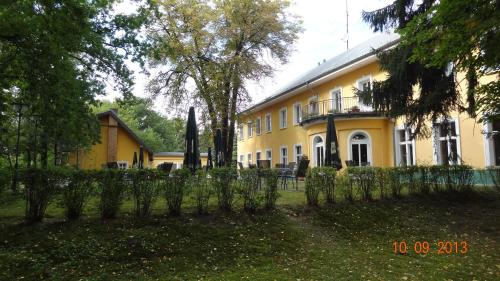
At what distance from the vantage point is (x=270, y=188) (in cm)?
776

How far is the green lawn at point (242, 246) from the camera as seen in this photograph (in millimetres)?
5258

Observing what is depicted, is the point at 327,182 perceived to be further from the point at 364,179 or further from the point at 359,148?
the point at 359,148

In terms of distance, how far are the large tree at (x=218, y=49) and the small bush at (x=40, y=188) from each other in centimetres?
1578

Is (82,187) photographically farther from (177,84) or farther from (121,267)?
(177,84)

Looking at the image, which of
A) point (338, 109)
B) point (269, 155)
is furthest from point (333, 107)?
point (269, 155)

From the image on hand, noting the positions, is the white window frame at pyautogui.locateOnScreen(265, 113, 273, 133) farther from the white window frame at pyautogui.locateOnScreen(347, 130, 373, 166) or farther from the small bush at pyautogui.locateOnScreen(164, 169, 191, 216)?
the small bush at pyautogui.locateOnScreen(164, 169, 191, 216)

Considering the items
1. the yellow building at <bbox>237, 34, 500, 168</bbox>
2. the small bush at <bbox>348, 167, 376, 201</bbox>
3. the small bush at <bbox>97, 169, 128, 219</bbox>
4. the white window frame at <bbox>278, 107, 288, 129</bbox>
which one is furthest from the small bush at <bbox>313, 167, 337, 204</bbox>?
the white window frame at <bbox>278, 107, 288, 129</bbox>

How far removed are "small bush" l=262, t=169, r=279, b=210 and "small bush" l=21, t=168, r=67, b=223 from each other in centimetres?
369

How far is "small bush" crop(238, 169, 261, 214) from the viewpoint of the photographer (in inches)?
296

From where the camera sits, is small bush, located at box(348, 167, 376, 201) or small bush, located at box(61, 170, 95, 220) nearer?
small bush, located at box(61, 170, 95, 220)

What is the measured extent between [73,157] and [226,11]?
40.7 feet

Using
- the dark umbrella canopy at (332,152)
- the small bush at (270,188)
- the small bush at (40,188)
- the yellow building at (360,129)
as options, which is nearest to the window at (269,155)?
the yellow building at (360,129)

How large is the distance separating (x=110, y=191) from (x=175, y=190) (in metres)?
1.12

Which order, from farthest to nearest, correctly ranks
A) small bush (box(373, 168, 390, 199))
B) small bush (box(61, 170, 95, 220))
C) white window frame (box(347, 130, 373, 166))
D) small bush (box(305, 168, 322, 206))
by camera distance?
white window frame (box(347, 130, 373, 166))
small bush (box(373, 168, 390, 199))
small bush (box(305, 168, 322, 206))
small bush (box(61, 170, 95, 220))
